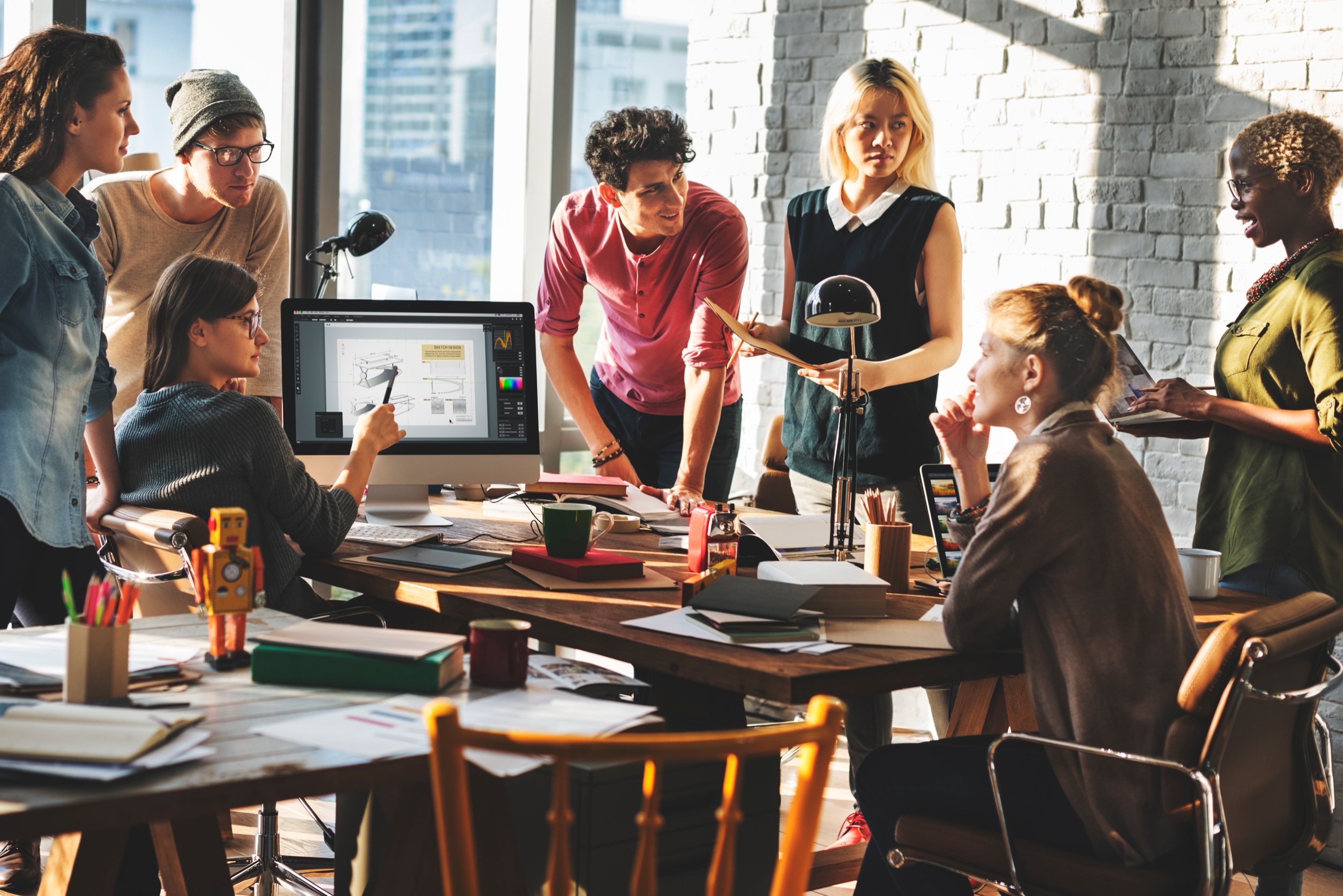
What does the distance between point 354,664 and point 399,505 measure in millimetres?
1327

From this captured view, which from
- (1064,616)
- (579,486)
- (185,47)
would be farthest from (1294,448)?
(185,47)

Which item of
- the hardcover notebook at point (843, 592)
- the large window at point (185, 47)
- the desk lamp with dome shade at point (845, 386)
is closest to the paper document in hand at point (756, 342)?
the desk lamp with dome shade at point (845, 386)

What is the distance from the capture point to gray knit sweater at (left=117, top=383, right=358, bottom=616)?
2172 millimetres

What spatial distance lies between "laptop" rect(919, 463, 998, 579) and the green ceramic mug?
64 cm

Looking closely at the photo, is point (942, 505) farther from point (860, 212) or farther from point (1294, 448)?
point (860, 212)

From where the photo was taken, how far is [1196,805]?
61.1 inches

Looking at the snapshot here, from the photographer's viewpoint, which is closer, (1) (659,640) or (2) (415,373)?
(1) (659,640)

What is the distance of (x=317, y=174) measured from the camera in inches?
160

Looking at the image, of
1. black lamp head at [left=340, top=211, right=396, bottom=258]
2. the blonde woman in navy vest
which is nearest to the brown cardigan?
the blonde woman in navy vest

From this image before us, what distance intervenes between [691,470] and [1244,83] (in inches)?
72.3

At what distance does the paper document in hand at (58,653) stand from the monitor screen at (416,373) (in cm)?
106

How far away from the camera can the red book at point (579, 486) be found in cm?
278

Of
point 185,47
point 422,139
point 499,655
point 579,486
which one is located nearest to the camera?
point 499,655

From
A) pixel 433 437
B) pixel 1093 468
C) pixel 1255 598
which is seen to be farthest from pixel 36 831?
pixel 1255 598
